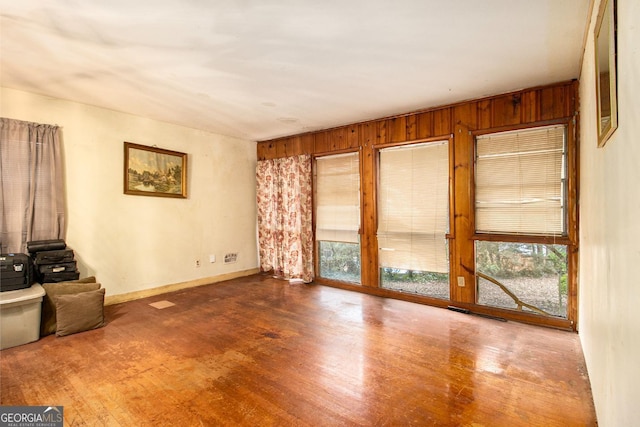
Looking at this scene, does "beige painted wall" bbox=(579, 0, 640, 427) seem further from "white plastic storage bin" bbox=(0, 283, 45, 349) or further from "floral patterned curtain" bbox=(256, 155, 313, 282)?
"white plastic storage bin" bbox=(0, 283, 45, 349)

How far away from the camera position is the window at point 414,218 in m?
3.79

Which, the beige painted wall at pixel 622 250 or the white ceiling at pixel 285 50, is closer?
the beige painted wall at pixel 622 250

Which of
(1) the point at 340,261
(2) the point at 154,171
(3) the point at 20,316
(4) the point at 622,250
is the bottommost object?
(3) the point at 20,316

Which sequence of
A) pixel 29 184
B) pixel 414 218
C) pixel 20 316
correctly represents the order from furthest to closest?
pixel 414 218 → pixel 29 184 → pixel 20 316

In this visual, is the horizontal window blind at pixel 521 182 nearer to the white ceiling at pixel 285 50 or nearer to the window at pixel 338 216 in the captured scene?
the white ceiling at pixel 285 50

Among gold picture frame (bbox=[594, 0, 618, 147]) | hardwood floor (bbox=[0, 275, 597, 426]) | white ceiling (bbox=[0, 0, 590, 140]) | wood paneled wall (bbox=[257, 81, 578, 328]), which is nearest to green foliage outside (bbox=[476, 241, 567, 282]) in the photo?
wood paneled wall (bbox=[257, 81, 578, 328])

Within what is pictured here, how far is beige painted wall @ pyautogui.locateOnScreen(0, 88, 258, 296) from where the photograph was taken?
3.62 m

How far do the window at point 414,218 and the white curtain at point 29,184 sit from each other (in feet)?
13.1

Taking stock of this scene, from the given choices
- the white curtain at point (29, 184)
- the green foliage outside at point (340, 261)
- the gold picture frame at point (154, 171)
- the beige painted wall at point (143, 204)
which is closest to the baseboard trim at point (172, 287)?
the beige painted wall at point (143, 204)

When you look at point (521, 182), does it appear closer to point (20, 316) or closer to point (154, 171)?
point (154, 171)

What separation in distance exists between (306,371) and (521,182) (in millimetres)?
2927

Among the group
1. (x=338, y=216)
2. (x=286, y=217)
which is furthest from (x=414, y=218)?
(x=286, y=217)

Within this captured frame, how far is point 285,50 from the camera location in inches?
94.0

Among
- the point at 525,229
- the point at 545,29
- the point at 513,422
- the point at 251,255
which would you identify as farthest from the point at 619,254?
the point at 251,255
